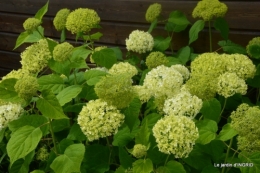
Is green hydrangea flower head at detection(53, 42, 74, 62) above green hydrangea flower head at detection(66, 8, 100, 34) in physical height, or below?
below

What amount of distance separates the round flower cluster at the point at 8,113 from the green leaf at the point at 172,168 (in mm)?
460

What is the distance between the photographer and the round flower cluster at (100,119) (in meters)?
0.96

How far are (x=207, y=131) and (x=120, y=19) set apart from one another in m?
1.36

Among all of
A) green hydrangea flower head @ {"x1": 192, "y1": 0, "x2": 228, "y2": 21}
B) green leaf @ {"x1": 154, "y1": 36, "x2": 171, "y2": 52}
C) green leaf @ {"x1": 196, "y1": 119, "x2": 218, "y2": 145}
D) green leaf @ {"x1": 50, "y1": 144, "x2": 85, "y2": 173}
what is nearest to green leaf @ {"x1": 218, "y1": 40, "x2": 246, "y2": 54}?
green hydrangea flower head @ {"x1": 192, "y1": 0, "x2": 228, "y2": 21}

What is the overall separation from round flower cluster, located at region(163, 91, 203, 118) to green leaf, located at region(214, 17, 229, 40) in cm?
74

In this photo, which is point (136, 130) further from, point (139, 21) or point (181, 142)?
point (139, 21)

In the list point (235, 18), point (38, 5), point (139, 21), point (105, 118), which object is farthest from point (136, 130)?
point (38, 5)

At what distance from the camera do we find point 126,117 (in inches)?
41.1

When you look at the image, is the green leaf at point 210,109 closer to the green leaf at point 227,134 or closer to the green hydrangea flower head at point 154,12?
the green leaf at point 227,134

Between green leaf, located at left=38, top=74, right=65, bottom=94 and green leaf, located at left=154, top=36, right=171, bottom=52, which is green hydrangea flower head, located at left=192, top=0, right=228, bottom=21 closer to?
green leaf, located at left=154, top=36, right=171, bottom=52

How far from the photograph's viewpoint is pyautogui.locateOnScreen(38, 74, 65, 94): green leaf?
1235 millimetres

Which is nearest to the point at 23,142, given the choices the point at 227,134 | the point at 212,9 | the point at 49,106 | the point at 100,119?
the point at 49,106

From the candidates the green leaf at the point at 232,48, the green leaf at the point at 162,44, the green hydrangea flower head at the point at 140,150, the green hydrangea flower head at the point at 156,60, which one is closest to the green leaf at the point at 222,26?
the green leaf at the point at 232,48

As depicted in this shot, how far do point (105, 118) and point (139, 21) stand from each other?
4.16 ft
